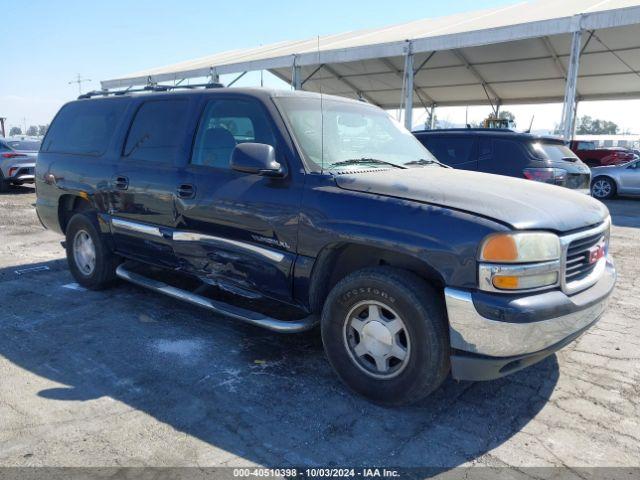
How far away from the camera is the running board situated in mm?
3404

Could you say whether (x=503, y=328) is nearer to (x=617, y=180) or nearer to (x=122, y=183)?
(x=122, y=183)

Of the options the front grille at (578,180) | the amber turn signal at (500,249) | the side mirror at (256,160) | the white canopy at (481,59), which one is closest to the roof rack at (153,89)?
the side mirror at (256,160)

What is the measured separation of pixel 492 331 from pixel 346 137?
1.84 metres

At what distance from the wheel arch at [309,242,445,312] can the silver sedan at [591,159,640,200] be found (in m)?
14.0

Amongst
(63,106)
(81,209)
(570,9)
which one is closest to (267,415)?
(81,209)

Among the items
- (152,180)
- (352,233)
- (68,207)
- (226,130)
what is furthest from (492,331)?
(68,207)

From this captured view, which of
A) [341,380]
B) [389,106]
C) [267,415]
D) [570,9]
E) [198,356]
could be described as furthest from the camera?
[389,106]

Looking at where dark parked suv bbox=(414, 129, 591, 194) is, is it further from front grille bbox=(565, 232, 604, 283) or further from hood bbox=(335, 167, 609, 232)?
front grille bbox=(565, 232, 604, 283)

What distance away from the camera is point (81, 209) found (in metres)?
5.38

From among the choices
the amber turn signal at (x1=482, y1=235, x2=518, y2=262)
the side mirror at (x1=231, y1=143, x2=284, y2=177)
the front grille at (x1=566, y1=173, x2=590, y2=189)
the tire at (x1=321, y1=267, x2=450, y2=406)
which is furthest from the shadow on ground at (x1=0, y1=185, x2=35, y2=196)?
the amber turn signal at (x1=482, y1=235, x2=518, y2=262)

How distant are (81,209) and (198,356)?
263 cm

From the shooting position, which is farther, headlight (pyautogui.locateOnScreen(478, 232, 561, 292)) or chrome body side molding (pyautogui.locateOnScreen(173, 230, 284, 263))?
chrome body side molding (pyautogui.locateOnScreen(173, 230, 284, 263))

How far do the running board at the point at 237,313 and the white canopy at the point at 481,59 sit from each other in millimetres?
8766

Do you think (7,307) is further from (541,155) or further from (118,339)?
(541,155)
